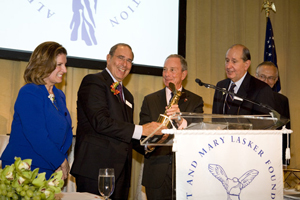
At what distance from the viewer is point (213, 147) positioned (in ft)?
5.91

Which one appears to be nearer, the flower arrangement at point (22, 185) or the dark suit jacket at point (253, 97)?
the flower arrangement at point (22, 185)

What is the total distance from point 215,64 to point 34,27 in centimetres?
291

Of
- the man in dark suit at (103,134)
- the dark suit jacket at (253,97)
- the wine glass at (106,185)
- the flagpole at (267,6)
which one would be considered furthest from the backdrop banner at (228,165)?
the flagpole at (267,6)

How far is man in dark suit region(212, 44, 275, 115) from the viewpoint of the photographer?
3.15 metres

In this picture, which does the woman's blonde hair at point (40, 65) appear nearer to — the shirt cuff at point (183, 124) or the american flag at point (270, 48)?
the shirt cuff at point (183, 124)

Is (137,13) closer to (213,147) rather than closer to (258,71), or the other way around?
(258,71)

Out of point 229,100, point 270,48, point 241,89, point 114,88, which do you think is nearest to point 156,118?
point 114,88

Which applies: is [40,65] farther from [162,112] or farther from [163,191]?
[163,191]

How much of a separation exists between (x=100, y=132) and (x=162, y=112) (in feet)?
2.56

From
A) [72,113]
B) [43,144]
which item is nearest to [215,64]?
[72,113]

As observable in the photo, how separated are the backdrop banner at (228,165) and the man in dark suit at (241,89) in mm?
1201

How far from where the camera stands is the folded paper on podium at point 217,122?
6.05 ft

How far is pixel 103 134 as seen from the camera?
2.91 metres

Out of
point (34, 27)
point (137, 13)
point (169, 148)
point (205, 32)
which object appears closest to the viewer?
point (169, 148)
